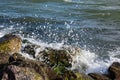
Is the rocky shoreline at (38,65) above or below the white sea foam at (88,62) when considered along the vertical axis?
above

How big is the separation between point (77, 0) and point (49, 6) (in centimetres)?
406

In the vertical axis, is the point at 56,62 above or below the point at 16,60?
below

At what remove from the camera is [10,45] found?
11312 millimetres

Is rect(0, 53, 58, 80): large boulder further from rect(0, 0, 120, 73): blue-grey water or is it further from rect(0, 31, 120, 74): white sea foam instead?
rect(0, 0, 120, 73): blue-grey water

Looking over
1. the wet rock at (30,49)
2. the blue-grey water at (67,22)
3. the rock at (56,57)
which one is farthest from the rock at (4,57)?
the blue-grey water at (67,22)

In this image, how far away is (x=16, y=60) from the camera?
A: 925 cm

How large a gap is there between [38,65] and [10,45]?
2.85m

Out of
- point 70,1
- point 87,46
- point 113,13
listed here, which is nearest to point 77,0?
point 70,1

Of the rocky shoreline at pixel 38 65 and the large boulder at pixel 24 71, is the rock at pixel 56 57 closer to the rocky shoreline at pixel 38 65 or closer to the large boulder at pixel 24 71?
the rocky shoreline at pixel 38 65

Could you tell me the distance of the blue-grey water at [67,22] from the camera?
1631cm

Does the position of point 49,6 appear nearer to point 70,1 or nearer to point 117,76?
point 70,1

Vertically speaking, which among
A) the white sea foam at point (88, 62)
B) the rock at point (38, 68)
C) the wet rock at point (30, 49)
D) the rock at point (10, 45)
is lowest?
the white sea foam at point (88, 62)

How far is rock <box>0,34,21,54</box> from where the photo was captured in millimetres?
11177

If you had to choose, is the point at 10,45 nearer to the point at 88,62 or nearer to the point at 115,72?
the point at 88,62
